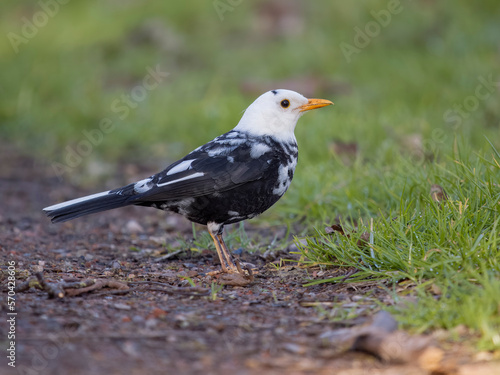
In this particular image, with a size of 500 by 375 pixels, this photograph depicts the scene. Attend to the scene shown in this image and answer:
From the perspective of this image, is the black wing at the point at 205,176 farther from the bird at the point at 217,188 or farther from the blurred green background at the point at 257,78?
the blurred green background at the point at 257,78

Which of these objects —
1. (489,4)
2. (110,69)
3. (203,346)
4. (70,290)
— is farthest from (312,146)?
(489,4)

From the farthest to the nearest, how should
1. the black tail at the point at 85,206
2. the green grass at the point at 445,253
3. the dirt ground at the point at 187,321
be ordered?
the black tail at the point at 85,206, the green grass at the point at 445,253, the dirt ground at the point at 187,321

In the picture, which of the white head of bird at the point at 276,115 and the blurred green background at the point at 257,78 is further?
the blurred green background at the point at 257,78

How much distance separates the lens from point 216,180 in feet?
13.1

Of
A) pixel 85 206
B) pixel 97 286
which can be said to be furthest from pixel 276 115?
pixel 97 286

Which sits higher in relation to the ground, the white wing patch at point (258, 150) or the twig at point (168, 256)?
the white wing patch at point (258, 150)

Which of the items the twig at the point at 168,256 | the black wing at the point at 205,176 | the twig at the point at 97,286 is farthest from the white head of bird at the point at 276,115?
the twig at the point at 97,286

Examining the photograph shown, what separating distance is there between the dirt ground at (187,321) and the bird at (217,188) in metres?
0.35

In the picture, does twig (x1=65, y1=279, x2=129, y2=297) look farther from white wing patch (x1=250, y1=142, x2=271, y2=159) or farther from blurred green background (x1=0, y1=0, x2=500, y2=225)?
blurred green background (x1=0, y1=0, x2=500, y2=225)

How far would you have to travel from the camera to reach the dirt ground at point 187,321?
2.45 meters

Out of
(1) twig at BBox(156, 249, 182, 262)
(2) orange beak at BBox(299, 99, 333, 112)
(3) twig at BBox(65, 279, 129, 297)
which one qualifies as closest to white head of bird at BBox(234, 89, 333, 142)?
(2) orange beak at BBox(299, 99, 333, 112)

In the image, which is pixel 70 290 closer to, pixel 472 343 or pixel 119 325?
pixel 119 325

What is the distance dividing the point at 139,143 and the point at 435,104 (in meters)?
3.56

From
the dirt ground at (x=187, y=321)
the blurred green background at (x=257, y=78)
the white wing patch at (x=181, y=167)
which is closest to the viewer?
the dirt ground at (x=187, y=321)
